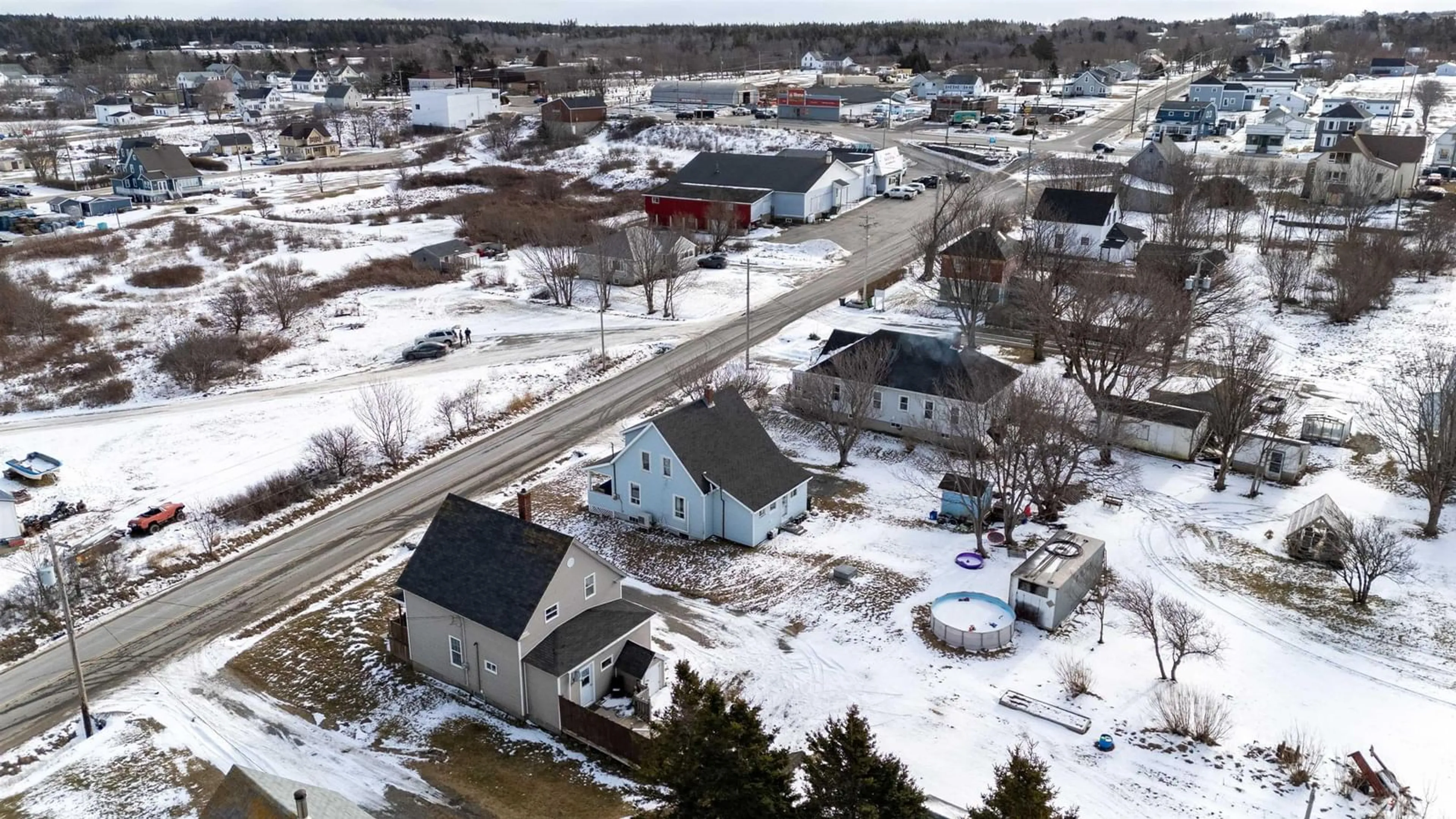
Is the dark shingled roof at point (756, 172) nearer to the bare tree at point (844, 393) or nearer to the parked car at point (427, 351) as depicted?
the parked car at point (427, 351)

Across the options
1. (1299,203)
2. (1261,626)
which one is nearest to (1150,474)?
(1261,626)

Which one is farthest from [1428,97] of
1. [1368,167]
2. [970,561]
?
[970,561]

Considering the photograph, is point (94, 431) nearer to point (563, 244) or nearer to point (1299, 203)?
point (563, 244)

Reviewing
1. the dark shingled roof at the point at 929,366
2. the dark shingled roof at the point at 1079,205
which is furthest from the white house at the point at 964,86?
the dark shingled roof at the point at 929,366

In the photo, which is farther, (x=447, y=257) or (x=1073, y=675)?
(x=447, y=257)

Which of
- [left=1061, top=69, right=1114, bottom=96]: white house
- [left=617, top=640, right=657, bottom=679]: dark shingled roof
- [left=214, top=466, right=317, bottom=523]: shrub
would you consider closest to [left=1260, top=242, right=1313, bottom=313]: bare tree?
[left=617, top=640, right=657, bottom=679]: dark shingled roof

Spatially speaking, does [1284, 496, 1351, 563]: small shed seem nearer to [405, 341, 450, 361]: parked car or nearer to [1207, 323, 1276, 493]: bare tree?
[1207, 323, 1276, 493]: bare tree

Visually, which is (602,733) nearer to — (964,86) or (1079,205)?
(1079,205)
